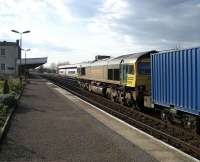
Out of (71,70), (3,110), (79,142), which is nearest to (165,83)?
(79,142)

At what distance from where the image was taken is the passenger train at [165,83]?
1421cm

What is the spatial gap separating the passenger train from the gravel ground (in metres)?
2.77

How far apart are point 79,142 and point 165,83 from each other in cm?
572

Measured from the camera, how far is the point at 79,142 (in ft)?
41.3

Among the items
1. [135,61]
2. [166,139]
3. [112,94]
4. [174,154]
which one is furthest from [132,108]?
[174,154]

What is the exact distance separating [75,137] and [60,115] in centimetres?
659

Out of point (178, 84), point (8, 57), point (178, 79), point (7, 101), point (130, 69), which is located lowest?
point (7, 101)

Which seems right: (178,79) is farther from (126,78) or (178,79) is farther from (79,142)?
(126,78)

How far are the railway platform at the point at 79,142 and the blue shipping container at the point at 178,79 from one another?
6.46ft

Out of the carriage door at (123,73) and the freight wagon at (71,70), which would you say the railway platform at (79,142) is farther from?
the freight wagon at (71,70)

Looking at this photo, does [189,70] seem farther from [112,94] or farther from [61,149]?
[112,94]

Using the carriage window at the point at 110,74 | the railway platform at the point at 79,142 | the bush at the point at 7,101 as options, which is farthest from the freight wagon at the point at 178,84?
the carriage window at the point at 110,74

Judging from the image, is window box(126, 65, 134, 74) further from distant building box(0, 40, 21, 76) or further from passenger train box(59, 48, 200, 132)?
distant building box(0, 40, 21, 76)

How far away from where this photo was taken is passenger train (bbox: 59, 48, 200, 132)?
46.6ft
